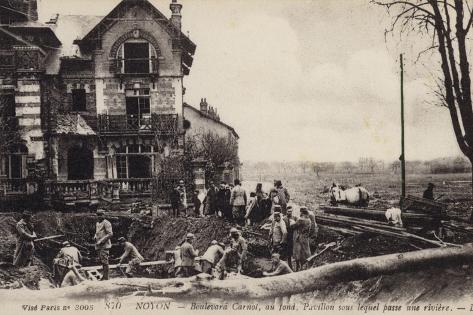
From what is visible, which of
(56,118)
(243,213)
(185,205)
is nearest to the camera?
(243,213)

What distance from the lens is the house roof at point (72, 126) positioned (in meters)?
18.3

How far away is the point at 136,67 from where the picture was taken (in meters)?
19.1

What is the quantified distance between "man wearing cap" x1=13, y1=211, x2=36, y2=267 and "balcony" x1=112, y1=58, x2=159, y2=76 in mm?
9184

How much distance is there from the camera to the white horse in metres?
14.4

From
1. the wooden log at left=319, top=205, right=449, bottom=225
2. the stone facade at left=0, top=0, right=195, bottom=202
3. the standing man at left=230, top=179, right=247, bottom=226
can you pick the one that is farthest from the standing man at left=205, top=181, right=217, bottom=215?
the stone facade at left=0, top=0, right=195, bottom=202

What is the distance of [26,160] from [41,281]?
24.9 ft

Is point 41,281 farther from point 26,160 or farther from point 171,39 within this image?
point 171,39

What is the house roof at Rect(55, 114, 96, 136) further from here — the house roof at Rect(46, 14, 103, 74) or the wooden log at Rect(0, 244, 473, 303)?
the wooden log at Rect(0, 244, 473, 303)

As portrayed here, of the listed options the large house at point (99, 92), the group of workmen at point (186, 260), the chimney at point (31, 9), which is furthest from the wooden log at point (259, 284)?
the chimney at point (31, 9)

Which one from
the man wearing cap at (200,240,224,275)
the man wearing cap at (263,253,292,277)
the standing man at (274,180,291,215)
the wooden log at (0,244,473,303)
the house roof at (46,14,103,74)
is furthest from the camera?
the house roof at (46,14,103,74)

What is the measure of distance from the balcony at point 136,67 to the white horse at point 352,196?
897cm

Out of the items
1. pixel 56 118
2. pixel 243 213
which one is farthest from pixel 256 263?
pixel 56 118

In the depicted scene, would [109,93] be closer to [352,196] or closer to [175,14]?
[175,14]

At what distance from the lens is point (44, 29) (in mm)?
18688
